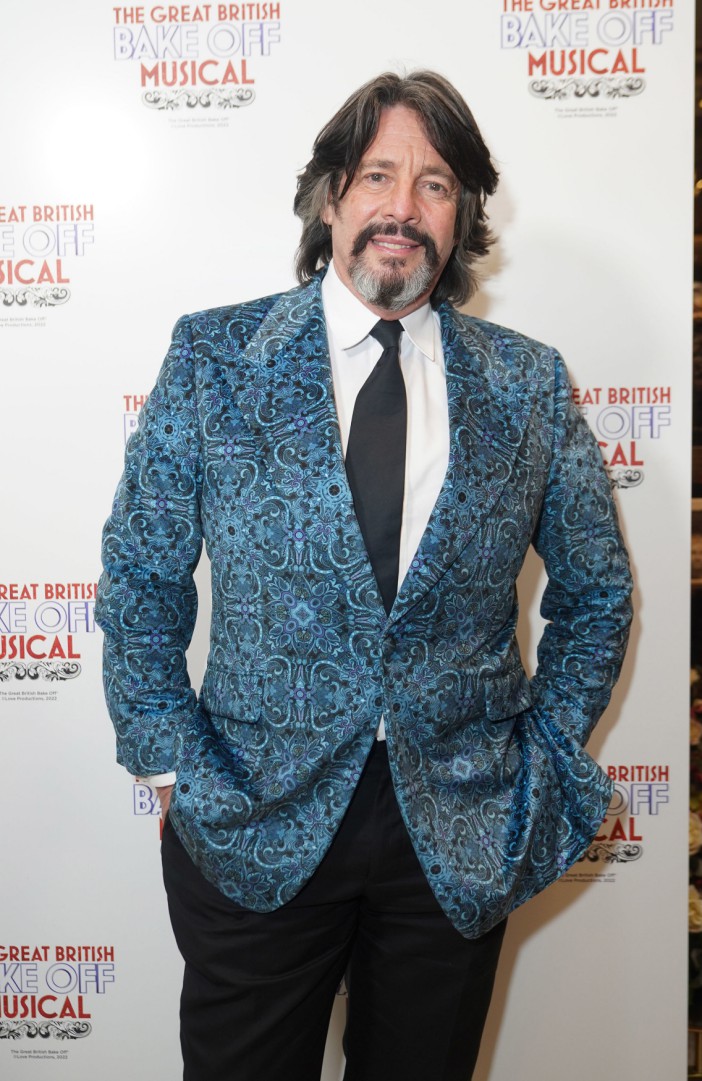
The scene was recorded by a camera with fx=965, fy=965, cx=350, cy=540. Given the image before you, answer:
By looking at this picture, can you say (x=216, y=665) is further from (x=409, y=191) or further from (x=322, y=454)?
(x=409, y=191)

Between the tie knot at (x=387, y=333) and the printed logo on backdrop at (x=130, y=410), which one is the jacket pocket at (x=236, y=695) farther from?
the printed logo on backdrop at (x=130, y=410)

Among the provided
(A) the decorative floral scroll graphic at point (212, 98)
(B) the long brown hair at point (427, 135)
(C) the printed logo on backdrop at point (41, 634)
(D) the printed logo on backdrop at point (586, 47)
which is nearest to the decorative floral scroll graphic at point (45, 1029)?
(C) the printed logo on backdrop at point (41, 634)

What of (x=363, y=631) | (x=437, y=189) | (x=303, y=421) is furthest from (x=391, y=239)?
(x=363, y=631)

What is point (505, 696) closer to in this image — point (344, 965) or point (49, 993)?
point (344, 965)

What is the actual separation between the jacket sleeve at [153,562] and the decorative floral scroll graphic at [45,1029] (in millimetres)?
1034

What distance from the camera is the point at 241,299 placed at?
200 centimetres

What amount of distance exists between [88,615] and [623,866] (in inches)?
50.4

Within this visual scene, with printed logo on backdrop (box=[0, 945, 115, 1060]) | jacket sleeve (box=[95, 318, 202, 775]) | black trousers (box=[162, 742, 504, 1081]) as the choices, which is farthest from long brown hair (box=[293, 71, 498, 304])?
printed logo on backdrop (box=[0, 945, 115, 1060])

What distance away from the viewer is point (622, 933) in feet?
6.92

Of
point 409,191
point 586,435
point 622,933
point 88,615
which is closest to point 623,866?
point 622,933

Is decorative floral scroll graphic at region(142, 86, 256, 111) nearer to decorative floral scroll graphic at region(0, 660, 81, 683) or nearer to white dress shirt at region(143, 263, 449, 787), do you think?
white dress shirt at region(143, 263, 449, 787)

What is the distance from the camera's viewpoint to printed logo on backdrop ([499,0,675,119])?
6.38 ft

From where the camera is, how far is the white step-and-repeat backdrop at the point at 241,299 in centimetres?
195

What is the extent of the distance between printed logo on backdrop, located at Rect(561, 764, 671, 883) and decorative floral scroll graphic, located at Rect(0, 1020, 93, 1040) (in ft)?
3.68
